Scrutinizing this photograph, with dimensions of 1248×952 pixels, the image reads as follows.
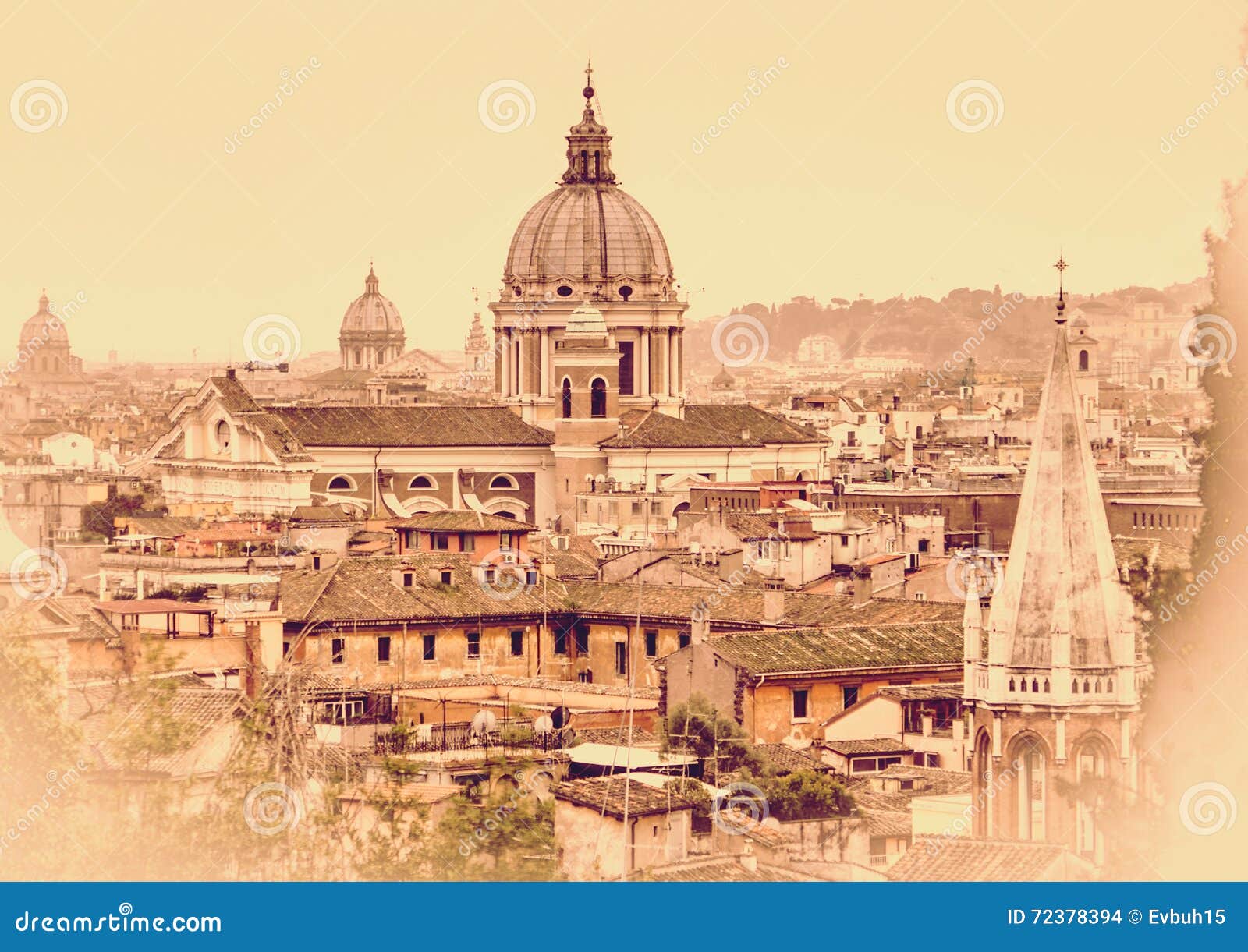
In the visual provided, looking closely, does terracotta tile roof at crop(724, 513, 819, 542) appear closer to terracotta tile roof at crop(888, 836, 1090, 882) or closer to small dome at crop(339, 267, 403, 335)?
terracotta tile roof at crop(888, 836, 1090, 882)

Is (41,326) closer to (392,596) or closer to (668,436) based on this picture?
(392,596)

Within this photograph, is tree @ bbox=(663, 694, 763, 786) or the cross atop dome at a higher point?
the cross atop dome

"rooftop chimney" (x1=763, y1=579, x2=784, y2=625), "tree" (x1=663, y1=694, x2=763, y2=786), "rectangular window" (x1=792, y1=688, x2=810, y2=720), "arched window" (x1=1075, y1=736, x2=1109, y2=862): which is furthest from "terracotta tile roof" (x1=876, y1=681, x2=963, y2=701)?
"rooftop chimney" (x1=763, y1=579, x2=784, y2=625)

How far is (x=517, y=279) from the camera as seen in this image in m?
51.9

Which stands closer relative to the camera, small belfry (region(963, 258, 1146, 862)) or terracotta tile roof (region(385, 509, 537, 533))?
small belfry (region(963, 258, 1146, 862))

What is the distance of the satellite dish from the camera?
22781mm

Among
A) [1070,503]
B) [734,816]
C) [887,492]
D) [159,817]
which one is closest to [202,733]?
[159,817]

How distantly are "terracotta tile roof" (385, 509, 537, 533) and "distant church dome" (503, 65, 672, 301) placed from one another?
1684cm

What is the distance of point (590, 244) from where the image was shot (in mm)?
51781

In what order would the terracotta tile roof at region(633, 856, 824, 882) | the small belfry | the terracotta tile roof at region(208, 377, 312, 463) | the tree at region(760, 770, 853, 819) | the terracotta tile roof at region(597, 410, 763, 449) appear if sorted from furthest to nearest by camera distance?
the terracotta tile roof at region(597, 410, 763, 449), the terracotta tile roof at region(208, 377, 312, 463), the tree at region(760, 770, 853, 819), the small belfry, the terracotta tile roof at region(633, 856, 824, 882)

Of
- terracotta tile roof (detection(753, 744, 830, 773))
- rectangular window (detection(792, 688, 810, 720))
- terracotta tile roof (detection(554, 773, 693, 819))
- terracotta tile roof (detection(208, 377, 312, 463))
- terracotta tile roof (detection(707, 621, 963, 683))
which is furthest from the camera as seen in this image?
terracotta tile roof (detection(208, 377, 312, 463))

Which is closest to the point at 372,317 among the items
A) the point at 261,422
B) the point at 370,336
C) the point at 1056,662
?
the point at 370,336

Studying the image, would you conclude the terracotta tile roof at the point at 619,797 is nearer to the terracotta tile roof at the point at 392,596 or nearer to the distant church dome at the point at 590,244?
the terracotta tile roof at the point at 392,596

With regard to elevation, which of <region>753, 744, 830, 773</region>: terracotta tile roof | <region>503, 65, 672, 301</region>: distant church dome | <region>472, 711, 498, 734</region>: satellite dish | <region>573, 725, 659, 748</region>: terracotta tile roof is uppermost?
<region>503, 65, 672, 301</region>: distant church dome
